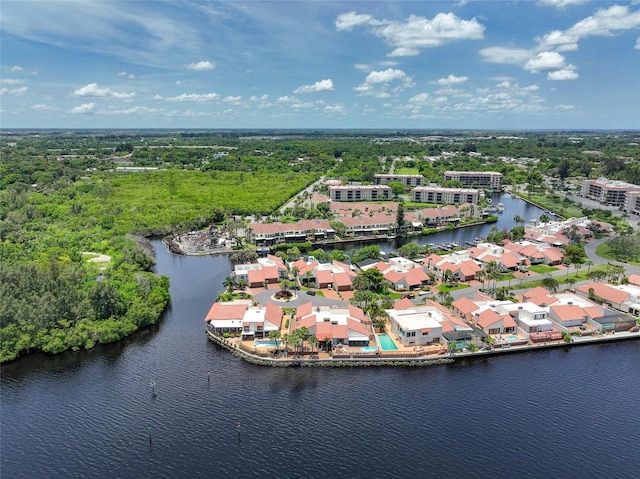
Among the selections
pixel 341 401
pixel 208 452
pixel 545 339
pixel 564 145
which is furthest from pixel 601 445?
pixel 564 145

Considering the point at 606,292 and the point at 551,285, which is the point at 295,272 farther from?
the point at 606,292

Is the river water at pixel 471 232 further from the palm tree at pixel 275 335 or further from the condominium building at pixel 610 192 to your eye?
the palm tree at pixel 275 335

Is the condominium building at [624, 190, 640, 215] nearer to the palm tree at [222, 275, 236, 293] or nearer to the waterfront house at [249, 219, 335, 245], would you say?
the waterfront house at [249, 219, 335, 245]

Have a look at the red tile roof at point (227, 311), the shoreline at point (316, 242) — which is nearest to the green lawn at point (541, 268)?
the shoreline at point (316, 242)

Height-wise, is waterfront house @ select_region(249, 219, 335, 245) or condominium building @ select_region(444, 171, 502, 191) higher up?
condominium building @ select_region(444, 171, 502, 191)

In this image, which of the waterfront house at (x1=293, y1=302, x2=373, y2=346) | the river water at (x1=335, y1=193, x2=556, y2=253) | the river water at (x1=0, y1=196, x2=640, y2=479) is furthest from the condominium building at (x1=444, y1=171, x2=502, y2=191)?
the waterfront house at (x1=293, y1=302, x2=373, y2=346)

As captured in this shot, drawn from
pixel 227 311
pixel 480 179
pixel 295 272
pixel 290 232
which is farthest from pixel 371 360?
pixel 480 179

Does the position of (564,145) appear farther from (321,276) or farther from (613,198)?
(321,276)
